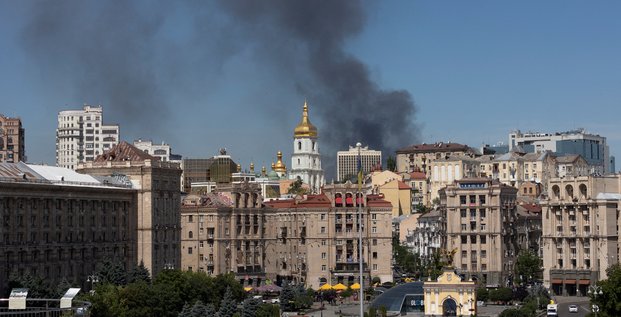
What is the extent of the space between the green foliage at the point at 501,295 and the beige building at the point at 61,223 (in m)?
38.8

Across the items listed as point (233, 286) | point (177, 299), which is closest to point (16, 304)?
point (177, 299)

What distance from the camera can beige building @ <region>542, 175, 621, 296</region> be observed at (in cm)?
16650

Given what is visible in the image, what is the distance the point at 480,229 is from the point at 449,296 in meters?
54.3

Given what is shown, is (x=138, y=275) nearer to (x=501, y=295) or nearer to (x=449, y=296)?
(x=449, y=296)

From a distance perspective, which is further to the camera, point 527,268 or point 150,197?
point 527,268

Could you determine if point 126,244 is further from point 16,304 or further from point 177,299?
point 16,304

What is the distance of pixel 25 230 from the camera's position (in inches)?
5330

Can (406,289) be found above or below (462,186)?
below

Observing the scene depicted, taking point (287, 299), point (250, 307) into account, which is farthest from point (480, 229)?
point (250, 307)

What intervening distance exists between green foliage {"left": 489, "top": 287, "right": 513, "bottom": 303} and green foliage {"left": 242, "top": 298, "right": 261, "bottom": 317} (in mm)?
40896

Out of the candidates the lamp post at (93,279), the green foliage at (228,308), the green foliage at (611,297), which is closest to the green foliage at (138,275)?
the lamp post at (93,279)

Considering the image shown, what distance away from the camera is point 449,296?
129m

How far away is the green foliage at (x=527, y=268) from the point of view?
178m

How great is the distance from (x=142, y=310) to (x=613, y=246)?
224 feet
